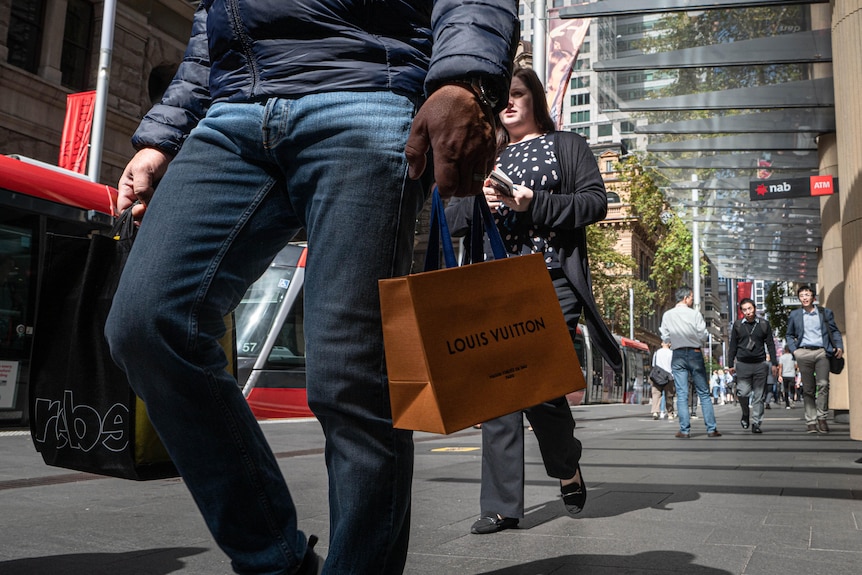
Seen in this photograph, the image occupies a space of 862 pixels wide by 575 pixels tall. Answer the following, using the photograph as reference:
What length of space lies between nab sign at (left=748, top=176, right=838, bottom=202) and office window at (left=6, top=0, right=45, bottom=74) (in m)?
16.8

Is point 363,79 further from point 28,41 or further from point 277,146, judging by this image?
point 28,41

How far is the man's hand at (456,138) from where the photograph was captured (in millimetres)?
1620

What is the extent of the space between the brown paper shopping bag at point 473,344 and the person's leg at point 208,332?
0.37 metres

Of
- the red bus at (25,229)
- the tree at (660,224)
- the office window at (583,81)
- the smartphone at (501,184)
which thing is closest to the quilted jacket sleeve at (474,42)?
the smartphone at (501,184)

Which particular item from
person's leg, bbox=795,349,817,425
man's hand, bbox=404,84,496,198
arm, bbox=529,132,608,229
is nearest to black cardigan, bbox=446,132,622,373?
arm, bbox=529,132,608,229

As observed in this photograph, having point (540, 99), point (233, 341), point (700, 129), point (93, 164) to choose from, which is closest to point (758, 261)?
point (700, 129)

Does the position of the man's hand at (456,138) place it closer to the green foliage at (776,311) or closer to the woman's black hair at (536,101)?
the woman's black hair at (536,101)

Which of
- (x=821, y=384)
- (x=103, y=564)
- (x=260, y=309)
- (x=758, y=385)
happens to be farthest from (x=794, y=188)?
(x=103, y=564)

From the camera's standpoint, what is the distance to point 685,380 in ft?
38.7

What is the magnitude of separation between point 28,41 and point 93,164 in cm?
666

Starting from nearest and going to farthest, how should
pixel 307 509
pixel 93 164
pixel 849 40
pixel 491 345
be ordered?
pixel 491 345
pixel 307 509
pixel 849 40
pixel 93 164

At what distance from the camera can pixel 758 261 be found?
32.9m

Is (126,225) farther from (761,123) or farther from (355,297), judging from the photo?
(761,123)

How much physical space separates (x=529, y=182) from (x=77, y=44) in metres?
21.5
